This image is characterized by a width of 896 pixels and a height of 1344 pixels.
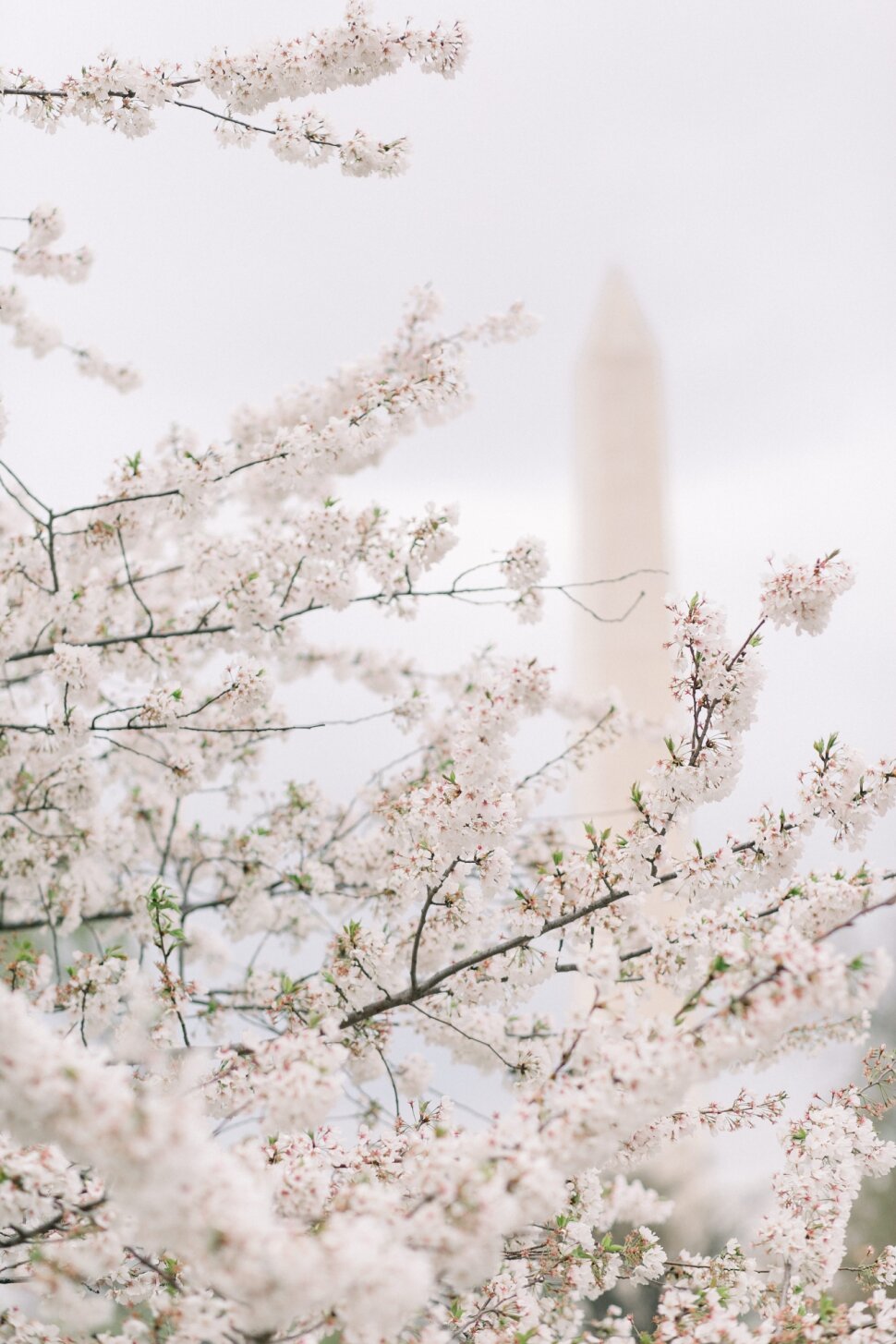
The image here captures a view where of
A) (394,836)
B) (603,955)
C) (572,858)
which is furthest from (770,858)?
(394,836)

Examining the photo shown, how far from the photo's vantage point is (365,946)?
3.48m

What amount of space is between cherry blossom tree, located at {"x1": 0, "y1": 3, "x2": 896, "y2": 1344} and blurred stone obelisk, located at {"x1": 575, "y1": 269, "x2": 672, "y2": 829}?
1190cm

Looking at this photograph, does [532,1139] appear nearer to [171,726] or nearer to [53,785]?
[171,726]

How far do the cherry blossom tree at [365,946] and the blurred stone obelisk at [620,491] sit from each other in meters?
11.9

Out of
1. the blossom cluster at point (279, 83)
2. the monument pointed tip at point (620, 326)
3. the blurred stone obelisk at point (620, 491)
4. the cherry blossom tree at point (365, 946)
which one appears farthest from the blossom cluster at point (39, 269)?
the monument pointed tip at point (620, 326)

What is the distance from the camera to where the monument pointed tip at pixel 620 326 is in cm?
1827

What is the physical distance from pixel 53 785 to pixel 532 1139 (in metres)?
3.29

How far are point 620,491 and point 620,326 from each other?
9.33ft

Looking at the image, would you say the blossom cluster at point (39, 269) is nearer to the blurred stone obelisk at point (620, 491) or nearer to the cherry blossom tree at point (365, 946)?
the cherry blossom tree at point (365, 946)

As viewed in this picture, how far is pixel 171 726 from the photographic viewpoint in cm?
376

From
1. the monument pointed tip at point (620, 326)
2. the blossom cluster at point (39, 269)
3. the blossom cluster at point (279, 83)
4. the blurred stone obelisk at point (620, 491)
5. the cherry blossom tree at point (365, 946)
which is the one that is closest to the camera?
the cherry blossom tree at point (365, 946)

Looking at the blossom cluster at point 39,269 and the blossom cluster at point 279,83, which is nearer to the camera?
the blossom cluster at point 279,83

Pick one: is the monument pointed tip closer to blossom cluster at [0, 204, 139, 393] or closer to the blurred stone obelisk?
the blurred stone obelisk

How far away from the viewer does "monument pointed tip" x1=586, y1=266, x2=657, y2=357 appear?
1827cm
